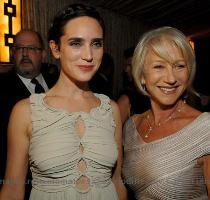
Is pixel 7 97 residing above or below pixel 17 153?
above

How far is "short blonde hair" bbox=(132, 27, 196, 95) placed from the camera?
178 centimetres

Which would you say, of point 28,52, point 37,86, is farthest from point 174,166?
point 28,52

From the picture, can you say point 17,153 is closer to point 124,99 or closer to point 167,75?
point 167,75

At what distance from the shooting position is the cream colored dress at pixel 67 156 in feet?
5.04

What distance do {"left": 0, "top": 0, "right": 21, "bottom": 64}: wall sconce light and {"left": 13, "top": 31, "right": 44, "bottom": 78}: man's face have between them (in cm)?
129

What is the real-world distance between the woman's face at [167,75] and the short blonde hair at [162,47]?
0.02m

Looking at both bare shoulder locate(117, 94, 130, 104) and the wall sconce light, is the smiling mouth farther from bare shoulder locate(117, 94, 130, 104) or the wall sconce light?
the wall sconce light

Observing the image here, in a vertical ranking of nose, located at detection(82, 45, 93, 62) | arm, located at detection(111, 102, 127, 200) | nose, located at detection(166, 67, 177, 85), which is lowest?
arm, located at detection(111, 102, 127, 200)

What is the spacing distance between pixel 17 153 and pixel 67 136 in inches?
10.6

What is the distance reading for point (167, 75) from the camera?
70.3 inches

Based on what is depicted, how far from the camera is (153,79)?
183 centimetres

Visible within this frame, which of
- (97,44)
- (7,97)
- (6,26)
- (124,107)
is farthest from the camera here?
(6,26)

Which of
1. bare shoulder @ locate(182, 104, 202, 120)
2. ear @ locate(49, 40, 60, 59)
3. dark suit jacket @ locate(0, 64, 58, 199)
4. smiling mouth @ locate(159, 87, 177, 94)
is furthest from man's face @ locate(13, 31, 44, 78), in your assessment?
bare shoulder @ locate(182, 104, 202, 120)

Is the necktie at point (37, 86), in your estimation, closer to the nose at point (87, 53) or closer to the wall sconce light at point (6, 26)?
the nose at point (87, 53)
